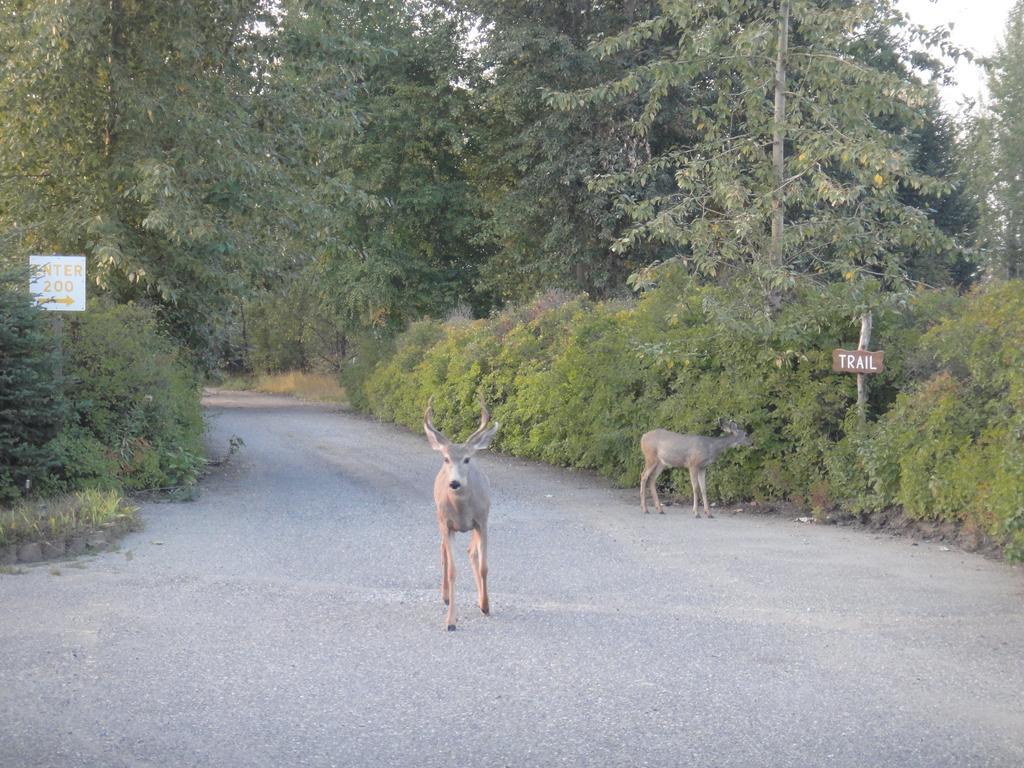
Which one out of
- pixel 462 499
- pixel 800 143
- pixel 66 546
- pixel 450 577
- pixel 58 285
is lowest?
pixel 66 546

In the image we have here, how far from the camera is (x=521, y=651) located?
27.0ft

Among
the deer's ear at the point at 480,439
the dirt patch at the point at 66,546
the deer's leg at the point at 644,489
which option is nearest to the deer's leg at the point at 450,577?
the deer's ear at the point at 480,439

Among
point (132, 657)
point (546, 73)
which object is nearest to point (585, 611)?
point (132, 657)

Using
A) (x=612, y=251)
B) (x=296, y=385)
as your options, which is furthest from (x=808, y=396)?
(x=296, y=385)

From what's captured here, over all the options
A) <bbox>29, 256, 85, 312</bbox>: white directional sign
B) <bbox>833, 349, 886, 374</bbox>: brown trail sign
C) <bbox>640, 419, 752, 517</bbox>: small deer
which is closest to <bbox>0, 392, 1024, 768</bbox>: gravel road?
<bbox>640, 419, 752, 517</bbox>: small deer

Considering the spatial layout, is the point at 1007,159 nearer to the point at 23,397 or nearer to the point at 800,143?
the point at 800,143

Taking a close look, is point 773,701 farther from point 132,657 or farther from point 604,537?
point 604,537

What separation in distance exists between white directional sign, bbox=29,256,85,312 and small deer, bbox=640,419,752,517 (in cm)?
787

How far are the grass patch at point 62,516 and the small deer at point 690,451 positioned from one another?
6.76 m

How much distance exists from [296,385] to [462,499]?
159 feet

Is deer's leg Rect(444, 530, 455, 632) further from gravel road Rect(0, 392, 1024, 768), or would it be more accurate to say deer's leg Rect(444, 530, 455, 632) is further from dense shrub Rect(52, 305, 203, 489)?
dense shrub Rect(52, 305, 203, 489)

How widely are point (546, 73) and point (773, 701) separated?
28028 millimetres

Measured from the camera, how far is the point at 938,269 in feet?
108

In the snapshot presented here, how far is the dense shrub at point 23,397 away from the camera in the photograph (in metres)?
14.0
